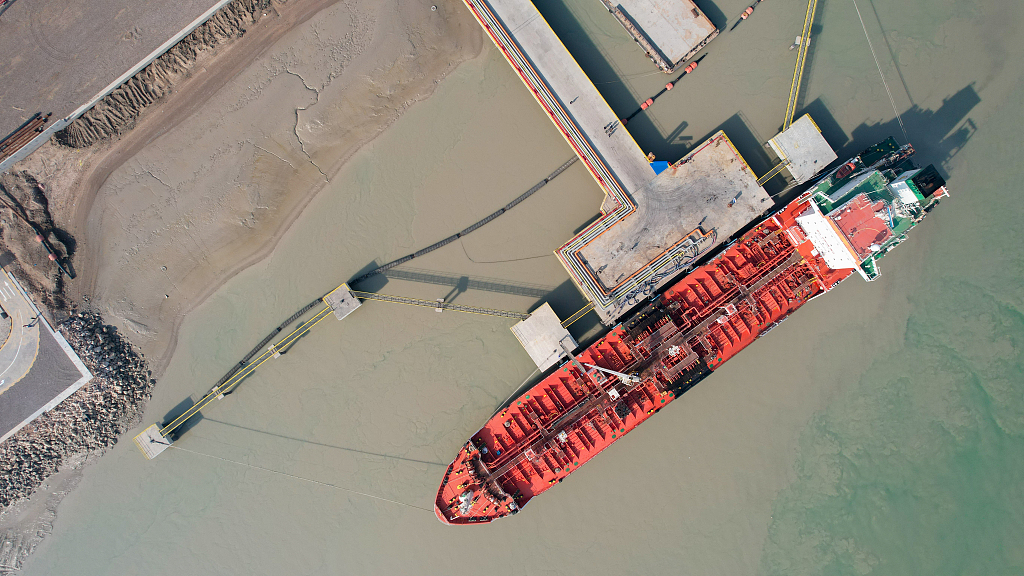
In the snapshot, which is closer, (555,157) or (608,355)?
(608,355)

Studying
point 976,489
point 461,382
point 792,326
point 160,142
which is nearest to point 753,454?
point 792,326

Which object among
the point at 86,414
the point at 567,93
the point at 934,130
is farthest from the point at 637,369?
the point at 86,414

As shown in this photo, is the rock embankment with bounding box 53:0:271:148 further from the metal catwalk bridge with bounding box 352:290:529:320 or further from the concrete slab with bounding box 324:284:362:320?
the metal catwalk bridge with bounding box 352:290:529:320

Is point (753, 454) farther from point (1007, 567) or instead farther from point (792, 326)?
point (1007, 567)

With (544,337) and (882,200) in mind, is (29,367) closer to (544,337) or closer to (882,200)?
(544,337)

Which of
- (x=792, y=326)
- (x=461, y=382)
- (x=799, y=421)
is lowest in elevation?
(x=799, y=421)

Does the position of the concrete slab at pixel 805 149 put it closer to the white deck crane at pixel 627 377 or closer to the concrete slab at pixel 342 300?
the white deck crane at pixel 627 377


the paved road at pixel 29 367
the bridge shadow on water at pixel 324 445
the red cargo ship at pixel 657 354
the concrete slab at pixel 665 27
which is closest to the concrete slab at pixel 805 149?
the red cargo ship at pixel 657 354
